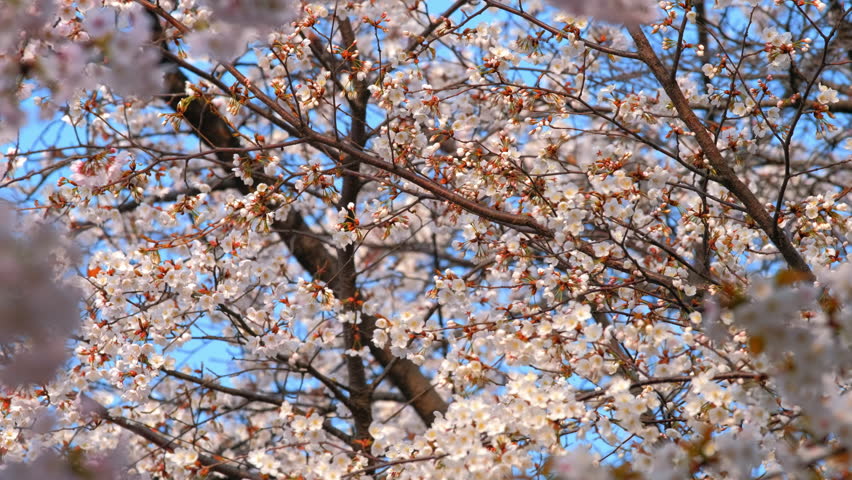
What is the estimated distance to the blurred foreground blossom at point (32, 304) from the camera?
200 cm

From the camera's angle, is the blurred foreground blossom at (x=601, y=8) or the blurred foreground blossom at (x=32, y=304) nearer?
the blurred foreground blossom at (x=32, y=304)

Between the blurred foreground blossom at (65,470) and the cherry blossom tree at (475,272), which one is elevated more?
the cherry blossom tree at (475,272)

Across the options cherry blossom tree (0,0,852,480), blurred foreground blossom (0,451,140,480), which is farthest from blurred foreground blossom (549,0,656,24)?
blurred foreground blossom (0,451,140,480)

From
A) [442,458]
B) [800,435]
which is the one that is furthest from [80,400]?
[800,435]

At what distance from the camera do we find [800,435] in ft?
9.03

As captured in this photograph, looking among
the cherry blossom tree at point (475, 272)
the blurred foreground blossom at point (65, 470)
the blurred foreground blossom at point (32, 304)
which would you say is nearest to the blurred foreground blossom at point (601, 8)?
→ the cherry blossom tree at point (475, 272)

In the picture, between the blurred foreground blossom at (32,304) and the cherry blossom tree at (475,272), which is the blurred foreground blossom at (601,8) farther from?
the blurred foreground blossom at (32,304)

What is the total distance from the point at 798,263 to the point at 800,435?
735 millimetres


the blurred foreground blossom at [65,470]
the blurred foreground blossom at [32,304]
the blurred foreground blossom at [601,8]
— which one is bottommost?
the blurred foreground blossom at [65,470]

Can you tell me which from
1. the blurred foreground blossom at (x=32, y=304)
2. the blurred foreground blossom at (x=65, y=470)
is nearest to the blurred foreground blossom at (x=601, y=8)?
the blurred foreground blossom at (x=32, y=304)

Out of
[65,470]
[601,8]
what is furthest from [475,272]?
[65,470]

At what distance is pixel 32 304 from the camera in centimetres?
202

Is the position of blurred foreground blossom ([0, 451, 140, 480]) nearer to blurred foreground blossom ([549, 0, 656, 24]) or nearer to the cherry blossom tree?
the cherry blossom tree

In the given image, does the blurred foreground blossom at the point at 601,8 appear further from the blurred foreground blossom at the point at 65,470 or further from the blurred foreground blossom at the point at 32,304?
the blurred foreground blossom at the point at 65,470
